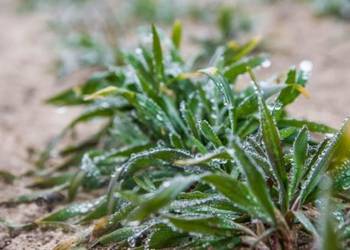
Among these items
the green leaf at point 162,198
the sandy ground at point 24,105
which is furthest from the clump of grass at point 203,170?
the sandy ground at point 24,105

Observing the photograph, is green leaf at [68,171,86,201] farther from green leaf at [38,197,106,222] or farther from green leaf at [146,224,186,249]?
green leaf at [146,224,186,249]

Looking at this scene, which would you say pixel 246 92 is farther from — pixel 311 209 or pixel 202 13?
pixel 202 13

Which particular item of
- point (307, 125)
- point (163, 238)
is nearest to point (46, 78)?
point (307, 125)

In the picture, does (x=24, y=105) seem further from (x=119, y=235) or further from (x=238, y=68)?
(x=119, y=235)

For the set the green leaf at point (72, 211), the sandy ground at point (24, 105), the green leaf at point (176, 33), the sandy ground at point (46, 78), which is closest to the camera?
the green leaf at point (72, 211)

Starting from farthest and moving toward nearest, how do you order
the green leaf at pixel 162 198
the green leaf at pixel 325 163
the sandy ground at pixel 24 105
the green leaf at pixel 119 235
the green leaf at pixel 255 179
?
the sandy ground at pixel 24 105 → the green leaf at pixel 119 235 → the green leaf at pixel 325 163 → the green leaf at pixel 255 179 → the green leaf at pixel 162 198

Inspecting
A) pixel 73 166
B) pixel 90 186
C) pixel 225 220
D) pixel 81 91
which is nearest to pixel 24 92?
pixel 81 91

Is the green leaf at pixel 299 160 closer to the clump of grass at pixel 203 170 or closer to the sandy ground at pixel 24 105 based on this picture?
the clump of grass at pixel 203 170
